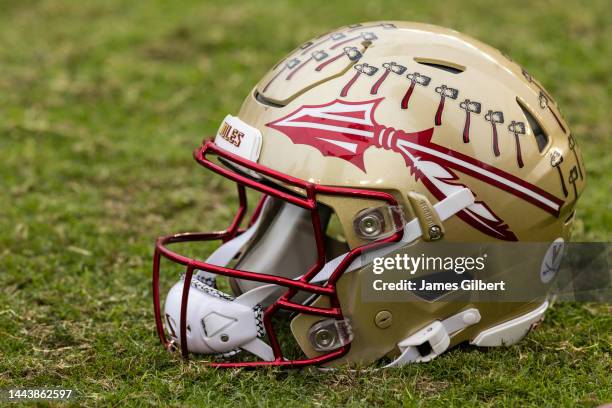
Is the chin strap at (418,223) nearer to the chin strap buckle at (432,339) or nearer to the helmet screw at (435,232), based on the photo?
the helmet screw at (435,232)

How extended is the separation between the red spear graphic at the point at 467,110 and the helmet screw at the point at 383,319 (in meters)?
0.56

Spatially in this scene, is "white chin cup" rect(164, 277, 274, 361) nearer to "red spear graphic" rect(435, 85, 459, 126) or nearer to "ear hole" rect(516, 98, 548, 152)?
"red spear graphic" rect(435, 85, 459, 126)

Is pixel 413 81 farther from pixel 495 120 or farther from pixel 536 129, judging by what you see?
pixel 536 129

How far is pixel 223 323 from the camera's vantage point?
Answer: 2.71m

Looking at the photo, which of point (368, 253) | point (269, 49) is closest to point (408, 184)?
point (368, 253)

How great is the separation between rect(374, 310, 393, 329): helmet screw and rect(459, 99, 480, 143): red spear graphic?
560 millimetres

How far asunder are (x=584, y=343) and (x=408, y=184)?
945mm

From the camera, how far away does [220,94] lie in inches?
213

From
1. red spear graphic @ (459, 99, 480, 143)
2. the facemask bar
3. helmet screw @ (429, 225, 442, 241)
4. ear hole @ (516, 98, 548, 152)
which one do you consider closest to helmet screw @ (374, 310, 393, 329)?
the facemask bar

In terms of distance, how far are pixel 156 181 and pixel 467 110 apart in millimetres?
2214

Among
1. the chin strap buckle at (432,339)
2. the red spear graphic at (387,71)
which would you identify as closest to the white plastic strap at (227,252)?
the chin strap buckle at (432,339)

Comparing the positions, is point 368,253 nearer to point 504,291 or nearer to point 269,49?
point 504,291

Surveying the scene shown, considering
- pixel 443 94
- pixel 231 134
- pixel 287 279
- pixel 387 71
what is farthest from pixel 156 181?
pixel 443 94

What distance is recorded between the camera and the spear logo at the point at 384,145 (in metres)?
2.50
